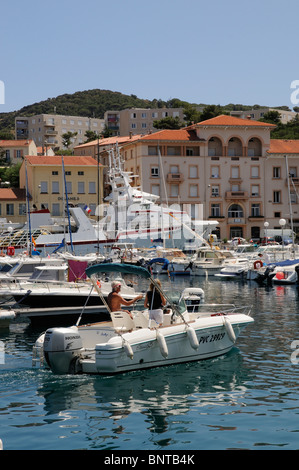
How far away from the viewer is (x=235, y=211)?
288ft

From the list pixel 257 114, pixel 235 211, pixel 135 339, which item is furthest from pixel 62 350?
pixel 257 114

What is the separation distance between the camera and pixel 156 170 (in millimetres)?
86062

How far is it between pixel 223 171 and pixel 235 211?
222 inches

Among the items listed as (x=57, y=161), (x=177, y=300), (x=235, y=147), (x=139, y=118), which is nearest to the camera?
(x=177, y=300)

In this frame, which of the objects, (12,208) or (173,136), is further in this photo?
(173,136)

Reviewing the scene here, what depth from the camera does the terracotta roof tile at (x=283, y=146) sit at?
9008cm

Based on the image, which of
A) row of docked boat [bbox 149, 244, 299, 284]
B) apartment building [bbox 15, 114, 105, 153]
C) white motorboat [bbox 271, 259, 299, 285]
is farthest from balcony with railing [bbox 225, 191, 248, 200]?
apartment building [bbox 15, 114, 105, 153]

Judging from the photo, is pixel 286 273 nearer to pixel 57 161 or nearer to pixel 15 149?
pixel 57 161

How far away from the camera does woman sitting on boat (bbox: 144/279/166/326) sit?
17484 millimetres

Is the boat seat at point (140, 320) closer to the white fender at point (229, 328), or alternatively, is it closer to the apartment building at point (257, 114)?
the white fender at point (229, 328)

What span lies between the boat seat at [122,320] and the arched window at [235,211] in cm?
7136

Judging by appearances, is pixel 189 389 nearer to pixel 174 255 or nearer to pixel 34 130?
pixel 174 255
